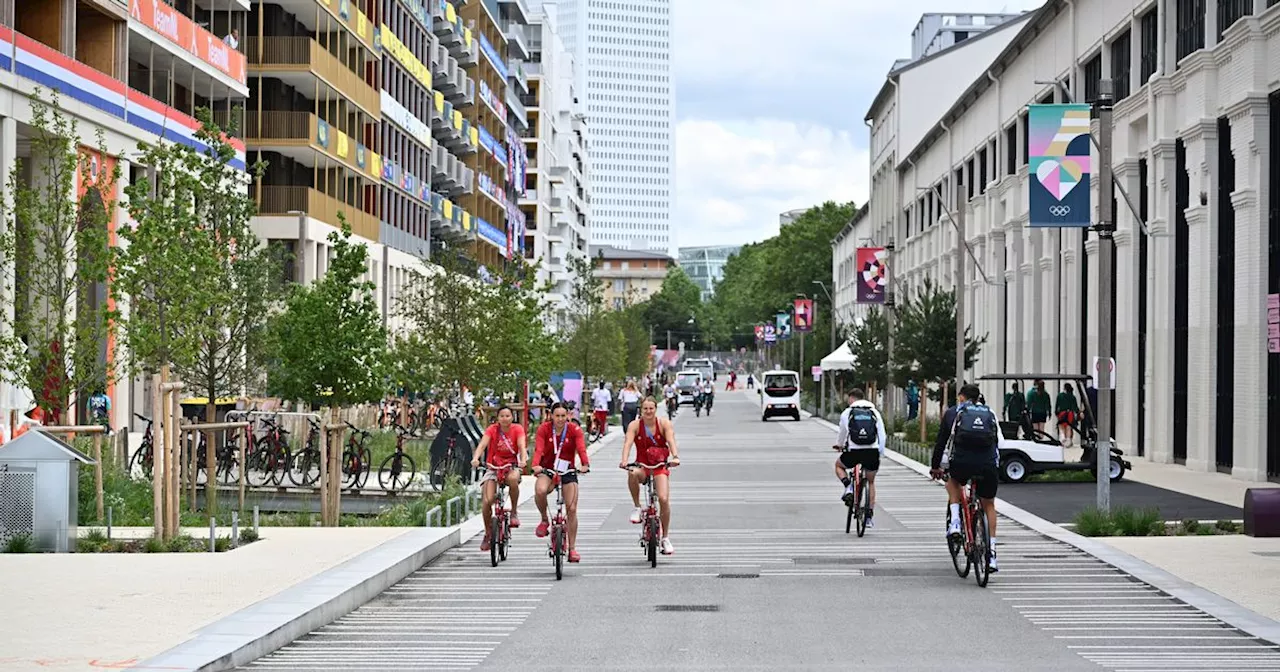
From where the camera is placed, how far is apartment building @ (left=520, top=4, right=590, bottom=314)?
5492 inches

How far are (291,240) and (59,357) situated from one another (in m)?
36.9

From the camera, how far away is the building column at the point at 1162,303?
4034cm

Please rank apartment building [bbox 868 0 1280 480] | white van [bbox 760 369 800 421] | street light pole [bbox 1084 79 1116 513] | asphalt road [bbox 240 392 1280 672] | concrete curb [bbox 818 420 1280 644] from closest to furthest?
asphalt road [bbox 240 392 1280 672]
concrete curb [bbox 818 420 1280 644]
street light pole [bbox 1084 79 1116 513]
apartment building [bbox 868 0 1280 480]
white van [bbox 760 369 800 421]

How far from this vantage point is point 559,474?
60.2ft

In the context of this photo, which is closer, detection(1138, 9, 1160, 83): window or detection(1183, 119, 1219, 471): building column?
detection(1183, 119, 1219, 471): building column

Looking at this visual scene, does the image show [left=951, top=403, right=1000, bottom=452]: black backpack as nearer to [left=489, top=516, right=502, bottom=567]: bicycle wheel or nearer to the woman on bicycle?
the woman on bicycle

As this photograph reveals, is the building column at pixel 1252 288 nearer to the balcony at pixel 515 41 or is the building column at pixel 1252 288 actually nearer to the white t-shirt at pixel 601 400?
the white t-shirt at pixel 601 400

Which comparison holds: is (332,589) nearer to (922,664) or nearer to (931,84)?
(922,664)

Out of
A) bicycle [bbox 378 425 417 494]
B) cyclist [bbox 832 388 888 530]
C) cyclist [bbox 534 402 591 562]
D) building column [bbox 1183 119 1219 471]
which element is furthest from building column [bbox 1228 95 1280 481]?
cyclist [bbox 534 402 591 562]

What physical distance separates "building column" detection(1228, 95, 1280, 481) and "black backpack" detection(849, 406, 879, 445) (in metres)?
13.1

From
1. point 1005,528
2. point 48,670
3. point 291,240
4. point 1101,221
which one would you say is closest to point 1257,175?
point 1101,221

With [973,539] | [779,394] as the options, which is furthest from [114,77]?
[779,394]

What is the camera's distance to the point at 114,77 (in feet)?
139

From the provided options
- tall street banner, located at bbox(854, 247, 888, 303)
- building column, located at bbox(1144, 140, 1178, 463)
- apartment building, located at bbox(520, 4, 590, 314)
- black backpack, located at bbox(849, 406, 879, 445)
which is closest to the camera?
black backpack, located at bbox(849, 406, 879, 445)
